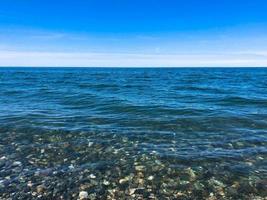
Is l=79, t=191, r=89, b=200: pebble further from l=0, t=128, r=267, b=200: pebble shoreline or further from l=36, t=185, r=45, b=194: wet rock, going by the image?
l=36, t=185, r=45, b=194: wet rock

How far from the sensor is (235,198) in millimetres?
7055

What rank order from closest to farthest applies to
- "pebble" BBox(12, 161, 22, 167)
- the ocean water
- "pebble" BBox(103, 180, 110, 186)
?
the ocean water, "pebble" BBox(103, 180, 110, 186), "pebble" BBox(12, 161, 22, 167)

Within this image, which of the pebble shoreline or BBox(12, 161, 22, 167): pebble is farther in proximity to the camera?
BBox(12, 161, 22, 167): pebble

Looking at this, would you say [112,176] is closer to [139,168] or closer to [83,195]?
[139,168]

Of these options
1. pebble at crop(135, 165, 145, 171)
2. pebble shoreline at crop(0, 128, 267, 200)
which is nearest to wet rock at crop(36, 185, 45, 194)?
pebble shoreline at crop(0, 128, 267, 200)

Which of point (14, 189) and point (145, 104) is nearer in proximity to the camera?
point (14, 189)

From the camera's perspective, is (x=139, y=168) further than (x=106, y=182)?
Yes

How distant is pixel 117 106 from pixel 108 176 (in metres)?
12.7

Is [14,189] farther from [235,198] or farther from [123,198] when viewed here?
[235,198]

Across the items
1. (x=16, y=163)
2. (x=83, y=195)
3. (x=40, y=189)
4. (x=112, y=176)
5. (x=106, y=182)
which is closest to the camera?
(x=83, y=195)

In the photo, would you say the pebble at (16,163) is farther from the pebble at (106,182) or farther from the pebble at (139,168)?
the pebble at (139,168)

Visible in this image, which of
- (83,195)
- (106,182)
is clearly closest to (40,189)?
(83,195)

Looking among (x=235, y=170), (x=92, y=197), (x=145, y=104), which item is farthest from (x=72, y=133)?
(x=145, y=104)

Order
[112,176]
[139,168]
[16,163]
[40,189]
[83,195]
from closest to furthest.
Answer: [83,195] < [40,189] < [112,176] < [139,168] < [16,163]
